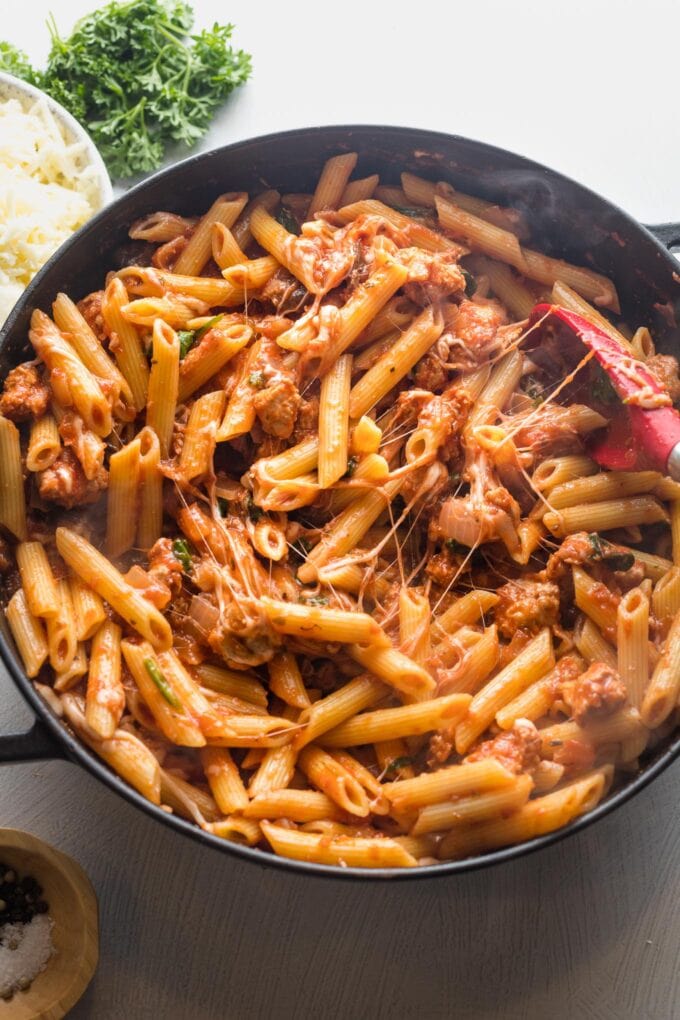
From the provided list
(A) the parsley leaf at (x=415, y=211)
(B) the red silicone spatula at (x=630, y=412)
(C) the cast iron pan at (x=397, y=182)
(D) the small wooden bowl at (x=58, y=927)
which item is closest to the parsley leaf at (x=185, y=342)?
(C) the cast iron pan at (x=397, y=182)

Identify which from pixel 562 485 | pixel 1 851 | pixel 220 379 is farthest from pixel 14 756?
pixel 562 485

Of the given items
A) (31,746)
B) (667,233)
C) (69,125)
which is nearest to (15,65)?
(69,125)

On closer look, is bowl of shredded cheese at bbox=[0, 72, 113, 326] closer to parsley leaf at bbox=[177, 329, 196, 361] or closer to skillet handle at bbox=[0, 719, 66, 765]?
parsley leaf at bbox=[177, 329, 196, 361]

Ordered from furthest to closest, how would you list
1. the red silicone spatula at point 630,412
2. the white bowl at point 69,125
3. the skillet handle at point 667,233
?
the white bowl at point 69,125, the skillet handle at point 667,233, the red silicone spatula at point 630,412

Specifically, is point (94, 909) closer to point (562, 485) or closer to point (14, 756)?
point (14, 756)

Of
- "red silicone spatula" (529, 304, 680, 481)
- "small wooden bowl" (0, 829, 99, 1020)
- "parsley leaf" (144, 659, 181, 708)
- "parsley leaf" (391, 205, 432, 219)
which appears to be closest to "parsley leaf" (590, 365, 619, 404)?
"red silicone spatula" (529, 304, 680, 481)

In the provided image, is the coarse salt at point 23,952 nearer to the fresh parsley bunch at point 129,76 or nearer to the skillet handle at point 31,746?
the skillet handle at point 31,746
